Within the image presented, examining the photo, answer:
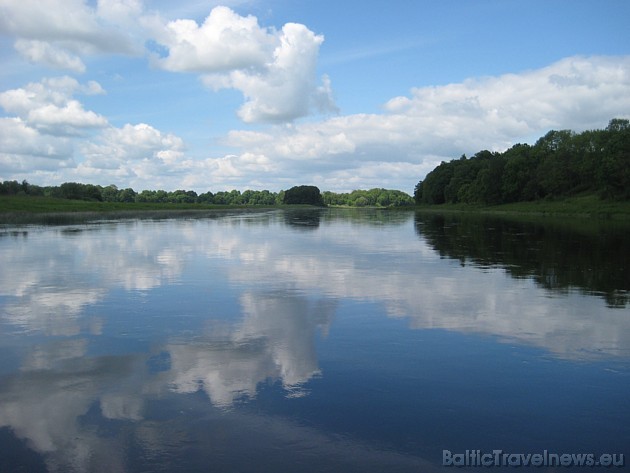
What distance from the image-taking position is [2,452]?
6508 mm

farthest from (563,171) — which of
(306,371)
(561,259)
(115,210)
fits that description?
(306,371)

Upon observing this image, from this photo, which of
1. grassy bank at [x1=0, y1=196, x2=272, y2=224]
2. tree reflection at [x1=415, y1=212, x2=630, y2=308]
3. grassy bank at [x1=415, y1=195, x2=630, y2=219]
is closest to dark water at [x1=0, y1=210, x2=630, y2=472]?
tree reflection at [x1=415, y1=212, x2=630, y2=308]

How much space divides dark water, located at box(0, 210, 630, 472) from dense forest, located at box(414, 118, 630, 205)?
73739 millimetres

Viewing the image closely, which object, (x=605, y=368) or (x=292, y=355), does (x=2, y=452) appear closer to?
(x=292, y=355)

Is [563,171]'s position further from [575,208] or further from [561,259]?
[561,259]

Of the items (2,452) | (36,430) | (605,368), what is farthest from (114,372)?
(605,368)

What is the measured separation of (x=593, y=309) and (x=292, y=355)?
359 inches

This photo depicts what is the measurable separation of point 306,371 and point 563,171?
109279mm

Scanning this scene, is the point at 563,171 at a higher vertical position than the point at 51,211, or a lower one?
higher

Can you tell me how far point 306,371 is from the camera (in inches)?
369

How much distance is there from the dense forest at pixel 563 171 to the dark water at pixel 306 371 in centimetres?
7374

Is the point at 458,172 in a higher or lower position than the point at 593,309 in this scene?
higher

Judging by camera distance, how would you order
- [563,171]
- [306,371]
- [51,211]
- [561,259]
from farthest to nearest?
[563,171] < [51,211] < [561,259] < [306,371]

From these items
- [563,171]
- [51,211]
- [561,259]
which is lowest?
[561,259]
